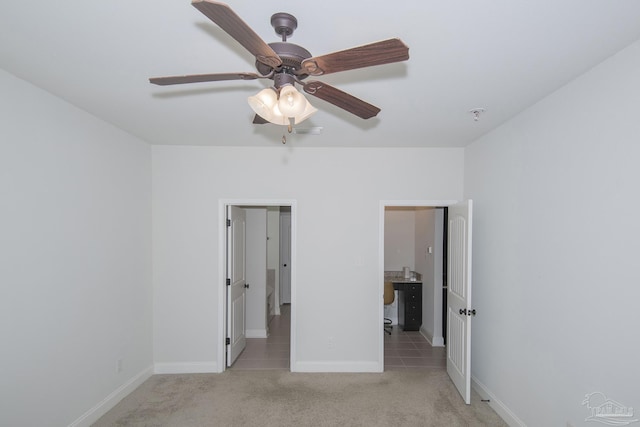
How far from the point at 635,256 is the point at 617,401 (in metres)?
0.82

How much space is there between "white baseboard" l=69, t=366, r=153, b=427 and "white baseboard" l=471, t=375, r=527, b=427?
3.63 m

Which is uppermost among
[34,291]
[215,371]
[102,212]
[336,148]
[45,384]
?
[336,148]

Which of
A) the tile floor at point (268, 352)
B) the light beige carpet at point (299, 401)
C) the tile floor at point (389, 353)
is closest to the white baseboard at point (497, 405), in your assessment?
the light beige carpet at point (299, 401)

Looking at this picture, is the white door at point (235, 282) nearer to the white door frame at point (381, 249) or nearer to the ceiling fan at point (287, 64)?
the white door frame at point (381, 249)

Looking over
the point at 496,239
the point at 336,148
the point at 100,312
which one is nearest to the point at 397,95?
the point at 336,148

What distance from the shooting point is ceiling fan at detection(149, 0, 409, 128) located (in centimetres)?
99

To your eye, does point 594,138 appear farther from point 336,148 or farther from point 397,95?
point 336,148

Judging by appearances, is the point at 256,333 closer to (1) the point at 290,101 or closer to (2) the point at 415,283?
(2) the point at 415,283

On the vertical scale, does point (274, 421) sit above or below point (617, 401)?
below

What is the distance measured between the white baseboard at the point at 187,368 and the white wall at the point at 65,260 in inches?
11.4

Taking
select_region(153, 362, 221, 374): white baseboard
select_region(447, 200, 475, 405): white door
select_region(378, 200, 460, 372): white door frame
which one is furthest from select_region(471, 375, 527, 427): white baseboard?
select_region(153, 362, 221, 374): white baseboard

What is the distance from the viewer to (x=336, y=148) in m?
3.60

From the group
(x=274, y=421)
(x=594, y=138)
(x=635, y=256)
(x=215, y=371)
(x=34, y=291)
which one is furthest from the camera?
(x=215, y=371)

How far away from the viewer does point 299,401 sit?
298cm
